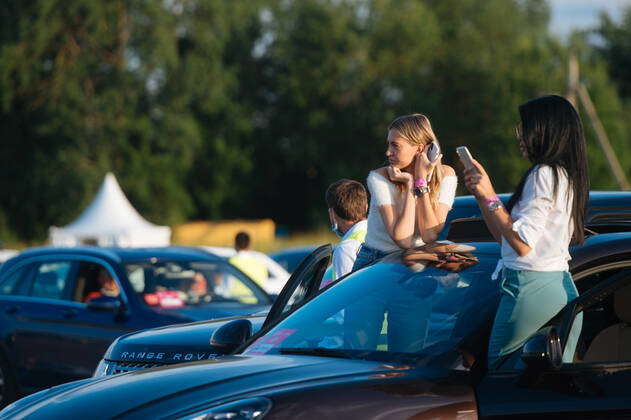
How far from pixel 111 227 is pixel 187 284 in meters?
19.8

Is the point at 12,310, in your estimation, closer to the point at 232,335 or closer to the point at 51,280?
the point at 51,280

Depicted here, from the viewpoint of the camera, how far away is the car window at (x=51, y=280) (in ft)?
34.9

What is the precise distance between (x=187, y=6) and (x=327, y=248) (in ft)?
149

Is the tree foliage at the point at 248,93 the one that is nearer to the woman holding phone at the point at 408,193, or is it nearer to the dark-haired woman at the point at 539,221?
the woman holding phone at the point at 408,193

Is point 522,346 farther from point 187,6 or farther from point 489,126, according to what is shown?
point 489,126

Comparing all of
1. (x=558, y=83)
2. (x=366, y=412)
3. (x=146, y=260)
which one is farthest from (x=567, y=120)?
(x=558, y=83)

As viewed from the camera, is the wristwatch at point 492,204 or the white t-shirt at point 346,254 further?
the white t-shirt at point 346,254

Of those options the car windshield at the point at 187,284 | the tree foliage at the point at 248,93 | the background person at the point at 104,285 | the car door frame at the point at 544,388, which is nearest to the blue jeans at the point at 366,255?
the car door frame at the point at 544,388

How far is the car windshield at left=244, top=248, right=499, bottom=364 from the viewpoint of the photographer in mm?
4363

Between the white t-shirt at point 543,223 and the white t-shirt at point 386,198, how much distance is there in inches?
34.6

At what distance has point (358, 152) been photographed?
206ft

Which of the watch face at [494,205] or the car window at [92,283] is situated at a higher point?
the watch face at [494,205]

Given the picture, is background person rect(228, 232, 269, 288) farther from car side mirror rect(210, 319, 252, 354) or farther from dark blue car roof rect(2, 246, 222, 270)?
car side mirror rect(210, 319, 252, 354)

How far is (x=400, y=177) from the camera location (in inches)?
213
